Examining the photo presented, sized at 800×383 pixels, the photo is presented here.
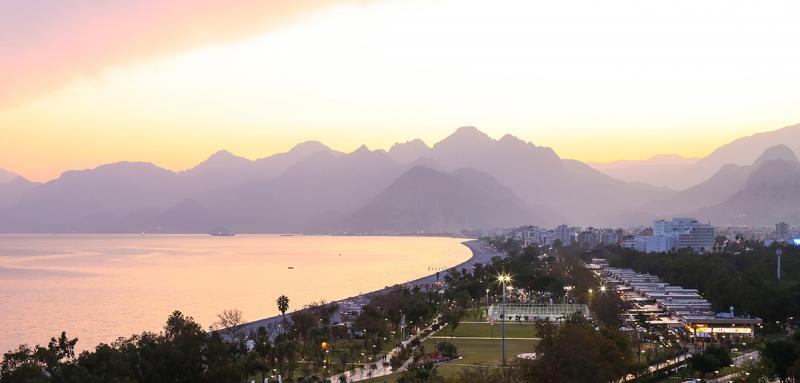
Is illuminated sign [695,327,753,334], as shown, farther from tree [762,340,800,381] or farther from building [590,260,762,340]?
tree [762,340,800,381]

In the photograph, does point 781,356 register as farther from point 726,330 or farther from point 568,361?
point 726,330

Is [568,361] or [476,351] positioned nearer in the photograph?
[568,361]

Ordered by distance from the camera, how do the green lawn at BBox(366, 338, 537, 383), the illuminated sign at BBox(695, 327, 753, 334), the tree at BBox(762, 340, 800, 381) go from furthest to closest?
the illuminated sign at BBox(695, 327, 753, 334) → the green lawn at BBox(366, 338, 537, 383) → the tree at BBox(762, 340, 800, 381)

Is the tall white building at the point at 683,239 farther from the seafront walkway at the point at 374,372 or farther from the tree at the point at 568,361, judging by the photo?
the tree at the point at 568,361

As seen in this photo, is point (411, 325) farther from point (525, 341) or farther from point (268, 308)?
point (268, 308)

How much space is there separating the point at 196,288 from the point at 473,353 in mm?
56325

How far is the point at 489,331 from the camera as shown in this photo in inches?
2056

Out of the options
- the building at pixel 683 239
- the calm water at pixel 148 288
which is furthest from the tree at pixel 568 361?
the building at pixel 683 239

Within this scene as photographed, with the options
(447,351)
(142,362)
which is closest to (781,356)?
(447,351)

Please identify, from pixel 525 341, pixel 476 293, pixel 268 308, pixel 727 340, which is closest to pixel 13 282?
pixel 268 308

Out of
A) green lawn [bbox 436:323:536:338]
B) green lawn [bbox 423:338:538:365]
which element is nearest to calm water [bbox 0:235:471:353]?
green lawn [bbox 436:323:536:338]

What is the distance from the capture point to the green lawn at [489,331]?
165ft

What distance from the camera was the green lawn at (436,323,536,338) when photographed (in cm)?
5034

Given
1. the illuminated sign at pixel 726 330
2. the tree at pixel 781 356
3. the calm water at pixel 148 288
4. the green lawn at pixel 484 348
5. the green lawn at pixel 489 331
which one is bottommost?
the calm water at pixel 148 288
